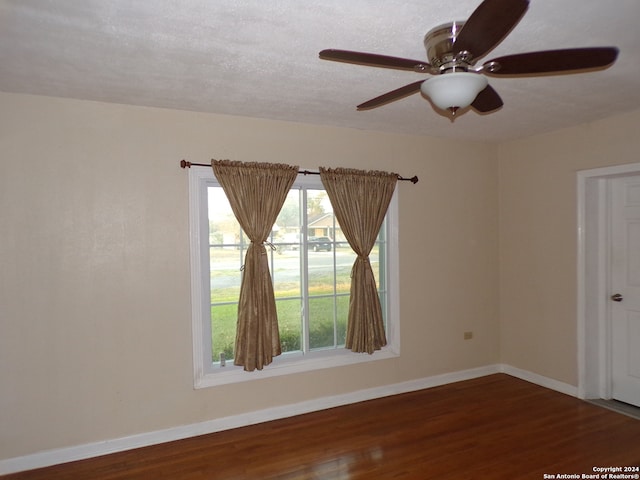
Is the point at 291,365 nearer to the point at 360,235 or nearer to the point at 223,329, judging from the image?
the point at 223,329

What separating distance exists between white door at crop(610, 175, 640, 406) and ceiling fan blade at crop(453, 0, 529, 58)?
3039 millimetres

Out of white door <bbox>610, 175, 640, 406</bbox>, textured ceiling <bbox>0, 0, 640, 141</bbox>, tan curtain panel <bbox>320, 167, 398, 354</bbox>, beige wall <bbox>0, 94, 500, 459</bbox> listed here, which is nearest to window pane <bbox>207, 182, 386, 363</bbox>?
tan curtain panel <bbox>320, 167, 398, 354</bbox>

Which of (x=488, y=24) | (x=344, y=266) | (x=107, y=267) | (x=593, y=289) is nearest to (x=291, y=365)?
(x=344, y=266)

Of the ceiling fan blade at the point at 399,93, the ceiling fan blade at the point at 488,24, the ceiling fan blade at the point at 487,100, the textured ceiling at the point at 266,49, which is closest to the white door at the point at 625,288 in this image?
the textured ceiling at the point at 266,49

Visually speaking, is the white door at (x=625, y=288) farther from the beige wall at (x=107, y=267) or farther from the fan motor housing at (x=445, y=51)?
the fan motor housing at (x=445, y=51)

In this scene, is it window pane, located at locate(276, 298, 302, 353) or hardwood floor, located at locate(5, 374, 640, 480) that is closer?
hardwood floor, located at locate(5, 374, 640, 480)

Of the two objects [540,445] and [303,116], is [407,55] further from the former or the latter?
[540,445]

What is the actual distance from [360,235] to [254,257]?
1.02 meters

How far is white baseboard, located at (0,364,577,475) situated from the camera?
2910 mm

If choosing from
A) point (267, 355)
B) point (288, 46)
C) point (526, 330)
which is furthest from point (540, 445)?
point (288, 46)

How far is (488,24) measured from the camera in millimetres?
1417

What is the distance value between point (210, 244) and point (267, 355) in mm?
1028

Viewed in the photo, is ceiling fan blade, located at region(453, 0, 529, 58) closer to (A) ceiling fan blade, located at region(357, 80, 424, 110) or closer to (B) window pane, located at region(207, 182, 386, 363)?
(A) ceiling fan blade, located at region(357, 80, 424, 110)

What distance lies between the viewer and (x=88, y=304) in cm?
305
